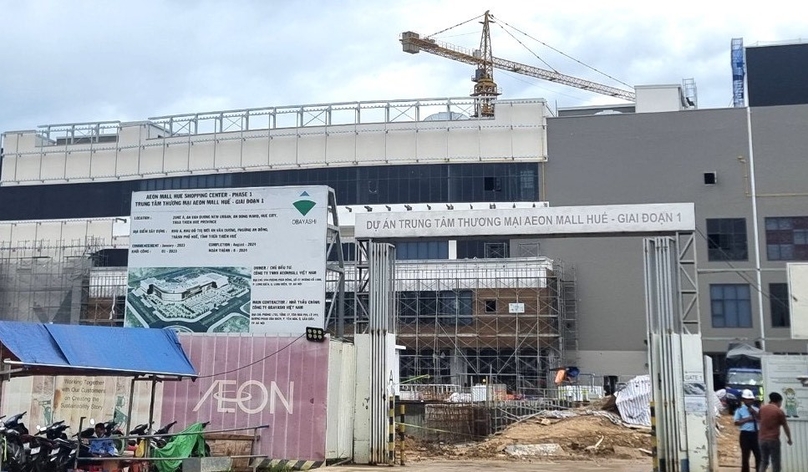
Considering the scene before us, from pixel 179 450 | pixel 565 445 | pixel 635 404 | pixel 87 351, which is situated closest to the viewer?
pixel 87 351

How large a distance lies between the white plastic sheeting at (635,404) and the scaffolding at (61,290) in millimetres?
27729

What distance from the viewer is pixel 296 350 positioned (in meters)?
21.2

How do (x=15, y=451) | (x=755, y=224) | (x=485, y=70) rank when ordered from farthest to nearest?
(x=485, y=70), (x=755, y=224), (x=15, y=451)

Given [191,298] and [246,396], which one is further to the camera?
[191,298]

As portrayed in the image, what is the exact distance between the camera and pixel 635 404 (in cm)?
2978

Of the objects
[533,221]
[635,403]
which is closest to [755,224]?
[635,403]

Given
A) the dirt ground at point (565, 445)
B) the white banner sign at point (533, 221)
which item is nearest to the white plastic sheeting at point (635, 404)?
the dirt ground at point (565, 445)

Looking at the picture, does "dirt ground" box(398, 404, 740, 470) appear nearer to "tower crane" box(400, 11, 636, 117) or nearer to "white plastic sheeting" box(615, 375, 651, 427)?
"white plastic sheeting" box(615, 375, 651, 427)

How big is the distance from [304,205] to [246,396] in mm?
4990


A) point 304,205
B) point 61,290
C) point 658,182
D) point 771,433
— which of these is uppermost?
point 658,182

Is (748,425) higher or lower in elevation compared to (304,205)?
lower

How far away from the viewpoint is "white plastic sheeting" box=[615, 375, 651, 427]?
1158 inches

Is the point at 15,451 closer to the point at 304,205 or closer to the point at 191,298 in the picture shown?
the point at 191,298

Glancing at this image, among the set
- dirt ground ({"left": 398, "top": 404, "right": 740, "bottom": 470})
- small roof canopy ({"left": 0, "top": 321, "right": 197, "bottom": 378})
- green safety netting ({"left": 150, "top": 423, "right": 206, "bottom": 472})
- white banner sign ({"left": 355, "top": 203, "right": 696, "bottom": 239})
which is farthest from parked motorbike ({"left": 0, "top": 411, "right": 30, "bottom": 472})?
dirt ground ({"left": 398, "top": 404, "right": 740, "bottom": 470})
